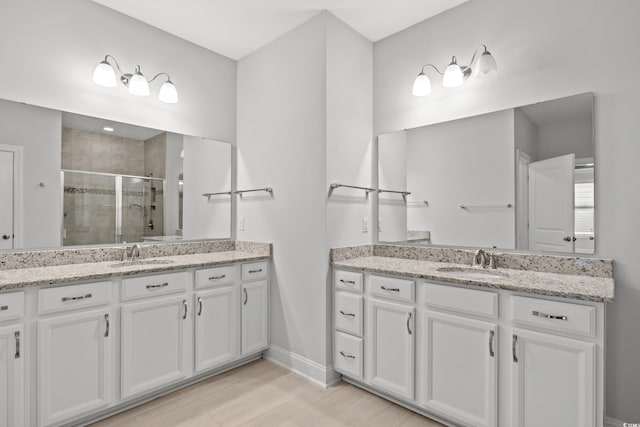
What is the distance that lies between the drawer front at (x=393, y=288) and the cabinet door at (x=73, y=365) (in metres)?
1.65

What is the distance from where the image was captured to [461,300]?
6.05ft

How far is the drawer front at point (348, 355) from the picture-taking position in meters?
2.33

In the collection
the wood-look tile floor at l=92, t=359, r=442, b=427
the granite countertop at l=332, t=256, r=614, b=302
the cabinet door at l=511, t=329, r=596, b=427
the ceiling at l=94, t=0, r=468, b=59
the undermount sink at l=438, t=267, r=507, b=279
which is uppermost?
the ceiling at l=94, t=0, r=468, b=59

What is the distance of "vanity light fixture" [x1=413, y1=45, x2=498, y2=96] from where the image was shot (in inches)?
84.7

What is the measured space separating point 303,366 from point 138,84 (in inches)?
98.3

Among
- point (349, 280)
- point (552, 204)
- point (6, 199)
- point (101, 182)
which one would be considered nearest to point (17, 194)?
point (6, 199)

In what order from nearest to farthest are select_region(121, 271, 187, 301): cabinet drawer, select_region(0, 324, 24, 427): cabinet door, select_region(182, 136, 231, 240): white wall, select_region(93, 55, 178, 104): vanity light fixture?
1. select_region(0, 324, 24, 427): cabinet door
2. select_region(121, 271, 187, 301): cabinet drawer
3. select_region(93, 55, 178, 104): vanity light fixture
4. select_region(182, 136, 231, 240): white wall

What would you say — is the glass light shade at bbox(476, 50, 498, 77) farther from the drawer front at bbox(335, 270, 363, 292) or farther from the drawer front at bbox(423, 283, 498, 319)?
the drawer front at bbox(335, 270, 363, 292)

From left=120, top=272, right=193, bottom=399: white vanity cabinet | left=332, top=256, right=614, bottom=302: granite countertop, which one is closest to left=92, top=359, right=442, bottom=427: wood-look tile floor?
left=120, top=272, right=193, bottom=399: white vanity cabinet

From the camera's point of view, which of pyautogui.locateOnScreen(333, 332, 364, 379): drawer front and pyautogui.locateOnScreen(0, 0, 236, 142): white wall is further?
pyautogui.locateOnScreen(333, 332, 364, 379): drawer front

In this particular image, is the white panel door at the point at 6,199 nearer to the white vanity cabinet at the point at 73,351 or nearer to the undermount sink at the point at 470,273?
the white vanity cabinet at the point at 73,351

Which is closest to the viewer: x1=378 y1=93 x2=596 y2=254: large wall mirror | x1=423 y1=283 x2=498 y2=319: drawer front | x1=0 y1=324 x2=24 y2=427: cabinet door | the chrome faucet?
x1=0 y1=324 x2=24 y2=427: cabinet door

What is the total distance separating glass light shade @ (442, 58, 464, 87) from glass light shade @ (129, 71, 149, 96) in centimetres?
223

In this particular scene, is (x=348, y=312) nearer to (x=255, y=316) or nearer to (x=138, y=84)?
(x=255, y=316)
